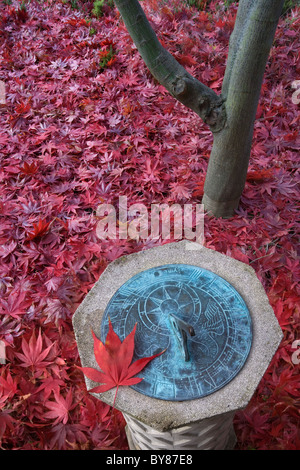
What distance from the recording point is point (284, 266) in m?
2.34

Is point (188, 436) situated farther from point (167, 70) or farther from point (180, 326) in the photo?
point (167, 70)

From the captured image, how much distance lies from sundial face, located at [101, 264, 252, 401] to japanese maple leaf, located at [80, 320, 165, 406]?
0.13ft

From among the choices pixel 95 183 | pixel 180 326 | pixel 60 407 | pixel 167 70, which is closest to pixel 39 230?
pixel 95 183

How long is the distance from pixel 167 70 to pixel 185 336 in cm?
147

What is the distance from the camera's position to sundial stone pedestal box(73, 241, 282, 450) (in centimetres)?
136

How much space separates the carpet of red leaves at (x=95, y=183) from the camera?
1897mm

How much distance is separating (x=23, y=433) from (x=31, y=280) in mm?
888

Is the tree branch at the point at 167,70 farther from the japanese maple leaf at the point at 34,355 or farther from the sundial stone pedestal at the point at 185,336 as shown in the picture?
the japanese maple leaf at the point at 34,355

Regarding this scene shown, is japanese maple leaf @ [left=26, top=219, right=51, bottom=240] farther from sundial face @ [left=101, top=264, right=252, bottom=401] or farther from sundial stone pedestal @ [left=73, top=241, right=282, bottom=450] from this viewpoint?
sundial face @ [left=101, top=264, right=252, bottom=401]

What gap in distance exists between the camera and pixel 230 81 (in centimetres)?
211

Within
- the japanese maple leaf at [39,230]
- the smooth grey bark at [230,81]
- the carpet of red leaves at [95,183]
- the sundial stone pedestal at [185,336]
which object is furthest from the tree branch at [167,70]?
the japanese maple leaf at [39,230]

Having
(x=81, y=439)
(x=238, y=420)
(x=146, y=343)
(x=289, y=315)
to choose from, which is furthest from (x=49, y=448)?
(x=289, y=315)

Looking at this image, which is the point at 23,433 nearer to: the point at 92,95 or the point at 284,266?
the point at 284,266

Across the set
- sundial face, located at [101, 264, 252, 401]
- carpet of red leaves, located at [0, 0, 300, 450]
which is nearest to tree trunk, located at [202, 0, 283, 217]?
carpet of red leaves, located at [0, 0, 300, 450]
